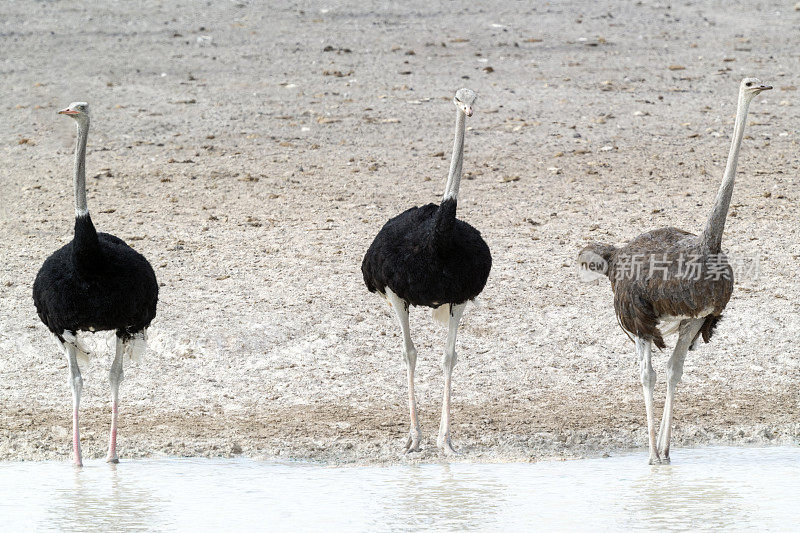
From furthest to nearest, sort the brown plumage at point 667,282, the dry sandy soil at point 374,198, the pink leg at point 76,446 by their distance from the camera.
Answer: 1. the dry sandy soil at point 374,198
2. the pink leg at point 76,446
3. the brown plumage at point 667,282

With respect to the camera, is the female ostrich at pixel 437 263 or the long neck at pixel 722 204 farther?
the female ostrich at pixel 437 263

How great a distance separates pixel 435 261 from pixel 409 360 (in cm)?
73

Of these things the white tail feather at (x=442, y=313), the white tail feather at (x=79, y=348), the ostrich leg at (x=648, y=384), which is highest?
the white tail feather at (x=442, y=313)

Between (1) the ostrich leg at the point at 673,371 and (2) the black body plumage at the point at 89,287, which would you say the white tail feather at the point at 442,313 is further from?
(2) the black body plumage at the point at 89,287

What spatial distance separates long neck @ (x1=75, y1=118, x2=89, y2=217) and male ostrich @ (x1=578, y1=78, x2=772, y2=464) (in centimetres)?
272

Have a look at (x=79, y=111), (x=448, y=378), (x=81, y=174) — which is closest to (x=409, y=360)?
(x=448, y=378)

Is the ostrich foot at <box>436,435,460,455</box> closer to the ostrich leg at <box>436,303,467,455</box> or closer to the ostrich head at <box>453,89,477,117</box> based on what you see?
the ostrich leg at <box>436,303,467,455</box>

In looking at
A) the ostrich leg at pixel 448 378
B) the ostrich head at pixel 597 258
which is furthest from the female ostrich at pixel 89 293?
the ostrich head at pixel 597 258

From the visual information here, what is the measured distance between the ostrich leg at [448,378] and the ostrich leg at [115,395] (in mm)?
1630

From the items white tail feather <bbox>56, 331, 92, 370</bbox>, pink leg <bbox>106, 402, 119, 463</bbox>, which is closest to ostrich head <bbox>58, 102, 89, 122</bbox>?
white tail feather <bbox>56, 331, 92, 370</bbox>

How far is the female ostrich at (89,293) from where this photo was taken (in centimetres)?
642

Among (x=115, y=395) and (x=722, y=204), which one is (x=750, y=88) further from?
(x=115, y=395)

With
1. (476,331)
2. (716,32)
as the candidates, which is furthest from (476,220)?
(716,32)

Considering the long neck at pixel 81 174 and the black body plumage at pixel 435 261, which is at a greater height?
the long neck at pixel 81 174
